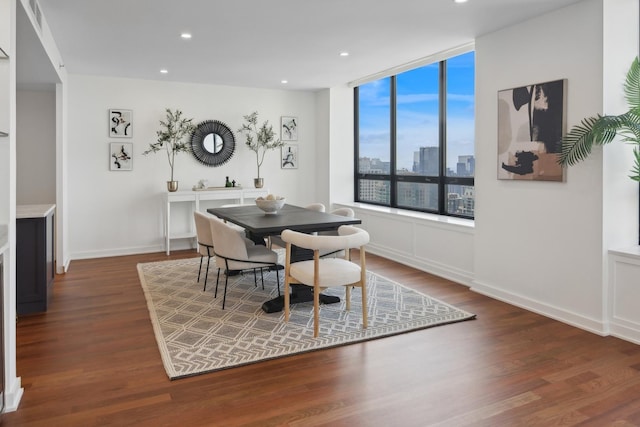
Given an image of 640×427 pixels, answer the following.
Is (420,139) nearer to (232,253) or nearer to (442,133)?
(442,133)

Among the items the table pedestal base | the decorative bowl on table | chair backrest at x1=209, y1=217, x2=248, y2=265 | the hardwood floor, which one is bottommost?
the hardwood floor

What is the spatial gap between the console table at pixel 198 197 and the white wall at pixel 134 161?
0.30 metres

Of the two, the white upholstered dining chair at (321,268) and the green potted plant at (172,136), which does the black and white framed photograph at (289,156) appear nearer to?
the green potted plant at (172,136)

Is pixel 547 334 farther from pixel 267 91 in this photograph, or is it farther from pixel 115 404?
pixel 267 91

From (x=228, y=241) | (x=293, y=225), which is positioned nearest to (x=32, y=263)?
(x=228, y=241)

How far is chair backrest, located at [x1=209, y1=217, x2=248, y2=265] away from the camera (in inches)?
158

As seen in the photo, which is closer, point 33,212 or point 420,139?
point 33,212

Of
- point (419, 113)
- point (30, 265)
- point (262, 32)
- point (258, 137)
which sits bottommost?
point (30, 265)

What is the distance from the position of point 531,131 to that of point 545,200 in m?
0.60

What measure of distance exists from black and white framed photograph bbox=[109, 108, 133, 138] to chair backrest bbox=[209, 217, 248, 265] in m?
3.32

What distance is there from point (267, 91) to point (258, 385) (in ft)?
18.6

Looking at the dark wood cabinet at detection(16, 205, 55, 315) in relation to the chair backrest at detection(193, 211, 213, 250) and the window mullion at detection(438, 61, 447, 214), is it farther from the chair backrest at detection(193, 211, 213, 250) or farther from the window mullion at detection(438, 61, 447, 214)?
the window mullion at detection(438, 61, 447, 214)

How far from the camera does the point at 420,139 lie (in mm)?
6312

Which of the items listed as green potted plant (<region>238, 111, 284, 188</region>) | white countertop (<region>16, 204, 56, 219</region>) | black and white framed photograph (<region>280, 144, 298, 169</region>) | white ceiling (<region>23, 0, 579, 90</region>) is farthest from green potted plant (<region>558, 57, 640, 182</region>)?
black and white framed photograph (<region>280, 144, 298, 169</region>)
